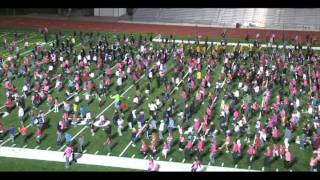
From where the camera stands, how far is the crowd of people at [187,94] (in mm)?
21766

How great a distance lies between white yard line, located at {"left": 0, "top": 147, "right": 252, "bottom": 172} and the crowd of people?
566 mm

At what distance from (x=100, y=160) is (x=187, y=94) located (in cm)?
780

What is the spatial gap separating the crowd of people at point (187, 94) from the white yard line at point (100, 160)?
0.57 metres

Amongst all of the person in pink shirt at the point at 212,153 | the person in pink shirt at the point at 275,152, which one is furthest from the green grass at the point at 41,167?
the person in pink shirt at the point at 275,152

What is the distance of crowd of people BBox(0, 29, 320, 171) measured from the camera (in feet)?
71.4

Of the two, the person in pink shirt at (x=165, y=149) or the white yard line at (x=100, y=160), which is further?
the person in pink shirt at (x=165, y=149)

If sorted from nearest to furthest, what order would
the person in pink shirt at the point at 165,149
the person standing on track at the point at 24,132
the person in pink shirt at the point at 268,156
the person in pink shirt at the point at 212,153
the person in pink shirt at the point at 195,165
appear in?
the person in pink shirt at the point at 195,165 → the person in pink shirt at the point at 268,156 → the person in pink shirt at the point at 212,153 → the person in pink shirt at the point at 165,149 → the person standing on track at the point at 24,132

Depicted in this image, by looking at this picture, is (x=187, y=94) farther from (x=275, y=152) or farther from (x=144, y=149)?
(x=275, y=152)

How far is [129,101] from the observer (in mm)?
27109

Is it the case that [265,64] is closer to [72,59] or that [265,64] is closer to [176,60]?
[176,60]

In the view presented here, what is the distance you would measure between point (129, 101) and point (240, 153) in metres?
8.03

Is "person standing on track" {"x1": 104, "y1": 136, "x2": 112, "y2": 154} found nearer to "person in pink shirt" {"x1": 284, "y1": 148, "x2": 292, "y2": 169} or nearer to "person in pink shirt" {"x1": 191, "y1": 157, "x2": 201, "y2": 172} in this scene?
"person in pink shirt" {"x1": 191, "y1": 157, "x2": 201, "y2": 172}

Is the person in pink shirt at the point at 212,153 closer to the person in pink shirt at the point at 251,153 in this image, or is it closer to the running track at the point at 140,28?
the person in pink shirt at the point at 251,153

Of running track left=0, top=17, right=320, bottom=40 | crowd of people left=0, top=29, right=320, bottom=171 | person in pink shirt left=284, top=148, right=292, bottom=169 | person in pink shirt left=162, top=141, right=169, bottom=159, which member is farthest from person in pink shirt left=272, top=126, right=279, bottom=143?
running track left=0, top=17, right=320, bottom=40
